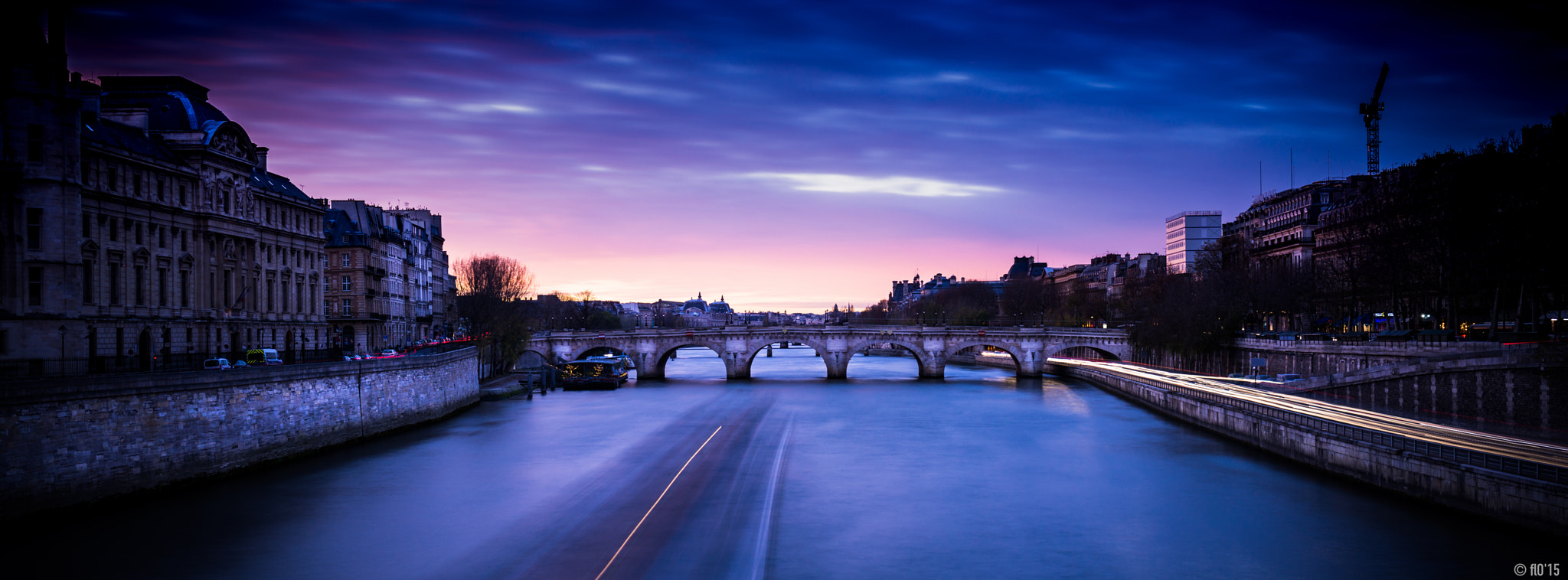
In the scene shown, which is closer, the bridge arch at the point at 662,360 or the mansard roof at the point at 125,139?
the mansard roof at the point at 125,139

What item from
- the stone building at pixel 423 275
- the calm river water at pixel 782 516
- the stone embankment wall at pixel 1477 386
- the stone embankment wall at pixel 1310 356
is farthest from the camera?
the stone building at pixel 423 275

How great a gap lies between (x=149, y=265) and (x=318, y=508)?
16.5m

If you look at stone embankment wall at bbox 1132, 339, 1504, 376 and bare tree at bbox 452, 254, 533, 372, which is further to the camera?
bare tree at bbox 452, 254, 533, 372

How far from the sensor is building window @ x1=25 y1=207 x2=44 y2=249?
28.6 m

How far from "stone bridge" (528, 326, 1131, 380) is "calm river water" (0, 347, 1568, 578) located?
120ft

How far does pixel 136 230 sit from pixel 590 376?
39535 millimetres

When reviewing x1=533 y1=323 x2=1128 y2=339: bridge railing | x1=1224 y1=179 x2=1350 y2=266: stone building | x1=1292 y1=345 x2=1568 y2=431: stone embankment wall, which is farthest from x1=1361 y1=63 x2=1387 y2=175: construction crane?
x1=1292 y1=345 x2=1568 y2=431: stone embankment wall

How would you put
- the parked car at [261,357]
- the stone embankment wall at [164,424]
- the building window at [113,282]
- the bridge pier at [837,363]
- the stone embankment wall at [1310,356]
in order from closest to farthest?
1. the stone embankment wall at [164,424]
2. the building window at [113,282]
3. the parked car at [261,357]
4. the stone embankment wall at [1310,356]
5. the bridge pier at [837,363]

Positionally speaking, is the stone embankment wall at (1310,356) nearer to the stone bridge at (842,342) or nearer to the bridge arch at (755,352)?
the stone bridge at (842,342)

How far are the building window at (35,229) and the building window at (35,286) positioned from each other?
713mm

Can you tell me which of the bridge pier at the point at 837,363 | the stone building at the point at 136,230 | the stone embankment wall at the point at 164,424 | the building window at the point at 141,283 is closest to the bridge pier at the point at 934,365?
the bridge pier at the point at 837,363

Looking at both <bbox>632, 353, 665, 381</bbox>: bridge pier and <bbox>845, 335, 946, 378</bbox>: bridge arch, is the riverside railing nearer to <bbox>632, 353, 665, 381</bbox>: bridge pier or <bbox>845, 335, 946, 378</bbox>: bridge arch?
<bbox>845, 335, 946, 378</bbox>: bridge arch

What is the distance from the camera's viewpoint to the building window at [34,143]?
28.1 meters

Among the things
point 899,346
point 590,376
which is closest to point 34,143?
point 590,376
